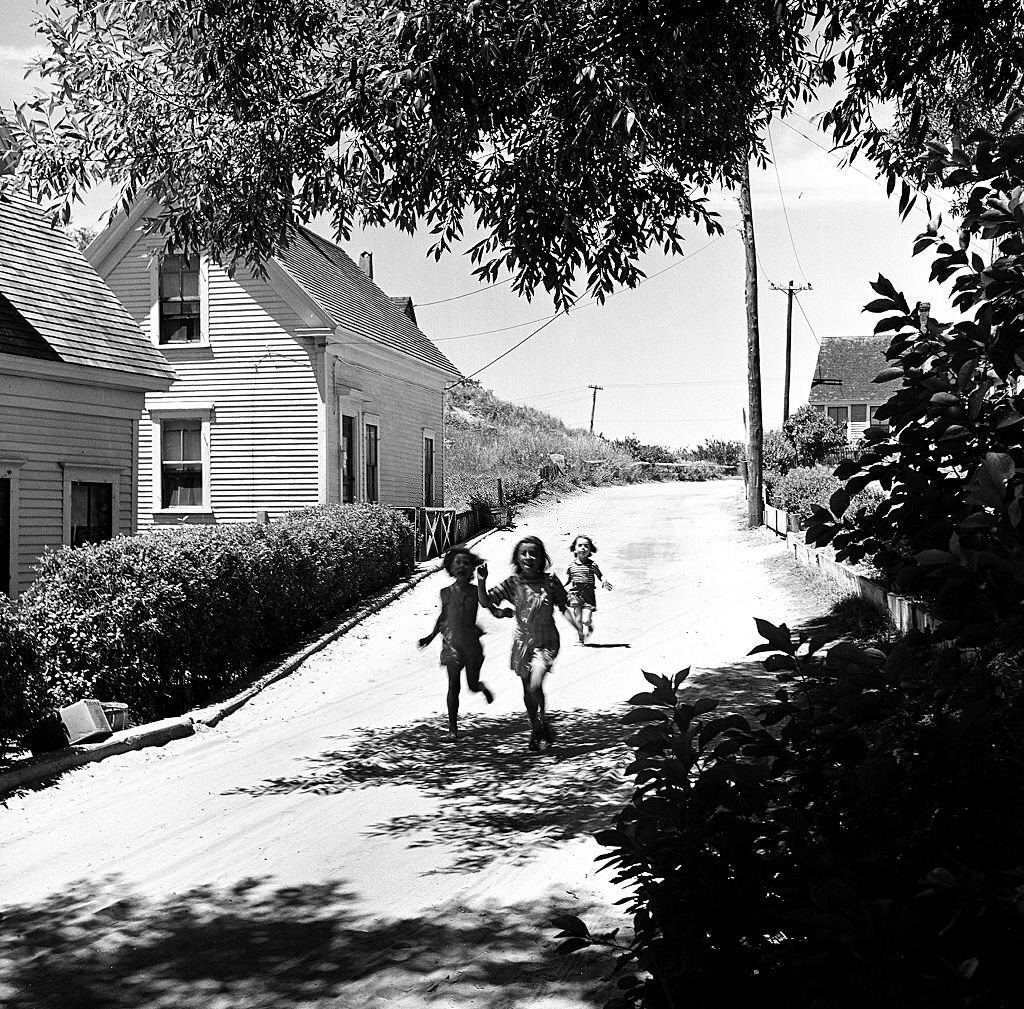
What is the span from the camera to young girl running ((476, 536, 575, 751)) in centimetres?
928

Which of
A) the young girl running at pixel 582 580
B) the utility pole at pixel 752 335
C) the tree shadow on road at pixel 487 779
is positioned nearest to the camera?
the tree shadow on road at pixel 487 779

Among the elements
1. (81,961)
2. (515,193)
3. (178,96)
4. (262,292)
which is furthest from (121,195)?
(262,292)

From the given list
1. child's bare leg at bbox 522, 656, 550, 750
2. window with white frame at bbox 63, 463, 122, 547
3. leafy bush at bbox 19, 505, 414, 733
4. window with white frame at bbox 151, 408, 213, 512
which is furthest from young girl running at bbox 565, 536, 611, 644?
window with white frame at bbox 151, 408, 213, 512

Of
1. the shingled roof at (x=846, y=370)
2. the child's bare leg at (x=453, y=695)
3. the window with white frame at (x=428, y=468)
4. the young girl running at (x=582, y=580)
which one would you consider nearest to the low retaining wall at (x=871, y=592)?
the young girl running at (x=582, y=580)

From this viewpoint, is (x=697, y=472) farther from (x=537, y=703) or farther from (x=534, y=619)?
(x=537, y=703)

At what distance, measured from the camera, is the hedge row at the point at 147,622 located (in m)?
9.16

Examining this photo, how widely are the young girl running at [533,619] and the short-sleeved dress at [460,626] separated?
0.17 metres

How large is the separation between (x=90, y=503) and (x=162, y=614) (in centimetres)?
623

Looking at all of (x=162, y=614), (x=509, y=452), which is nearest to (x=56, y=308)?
(x=162, y=614)

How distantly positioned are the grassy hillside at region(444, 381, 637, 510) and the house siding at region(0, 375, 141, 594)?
53.3 ft

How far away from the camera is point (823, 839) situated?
2381 millimetres

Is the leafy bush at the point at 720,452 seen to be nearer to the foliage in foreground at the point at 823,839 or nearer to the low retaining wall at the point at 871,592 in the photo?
the low retaining wall at the point at 871,592

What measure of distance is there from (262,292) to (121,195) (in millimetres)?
14205

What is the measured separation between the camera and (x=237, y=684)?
12.9m
